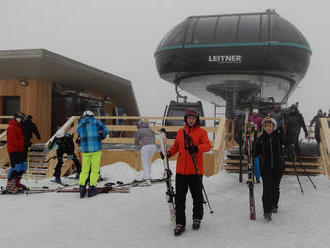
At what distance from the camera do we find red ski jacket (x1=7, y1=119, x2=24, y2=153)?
24.8 feet

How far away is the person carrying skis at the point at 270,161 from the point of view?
18.1 feet

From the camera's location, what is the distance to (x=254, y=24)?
14484mm

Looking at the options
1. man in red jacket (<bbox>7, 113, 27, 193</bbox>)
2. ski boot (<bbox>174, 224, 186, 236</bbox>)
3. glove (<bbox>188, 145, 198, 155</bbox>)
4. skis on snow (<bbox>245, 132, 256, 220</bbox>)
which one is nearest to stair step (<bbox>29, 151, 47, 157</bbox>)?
man in red jacket (<bbox>7, 113, 27, 193</bbox>)

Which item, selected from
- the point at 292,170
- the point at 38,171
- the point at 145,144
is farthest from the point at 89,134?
the point at 292,170

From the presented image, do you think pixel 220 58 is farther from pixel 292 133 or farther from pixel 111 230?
pixel 111 230

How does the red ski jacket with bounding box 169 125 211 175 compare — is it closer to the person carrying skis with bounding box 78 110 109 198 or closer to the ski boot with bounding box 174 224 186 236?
the ski boot with bounding box 174 224 186 236

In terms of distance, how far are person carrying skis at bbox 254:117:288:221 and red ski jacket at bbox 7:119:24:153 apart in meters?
4.84

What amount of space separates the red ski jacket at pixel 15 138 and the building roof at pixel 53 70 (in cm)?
692

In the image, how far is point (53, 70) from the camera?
1538 centimetres

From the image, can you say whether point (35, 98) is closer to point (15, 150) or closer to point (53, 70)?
point (53, 70)

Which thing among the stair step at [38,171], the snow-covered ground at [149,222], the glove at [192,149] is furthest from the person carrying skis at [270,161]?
the stair step at [38,171]

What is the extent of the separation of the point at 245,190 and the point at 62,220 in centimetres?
406

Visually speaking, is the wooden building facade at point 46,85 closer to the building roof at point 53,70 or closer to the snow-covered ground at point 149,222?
the building roof at point 53,70

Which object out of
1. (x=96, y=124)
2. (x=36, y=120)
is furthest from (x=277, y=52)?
(x=36, y=120)
